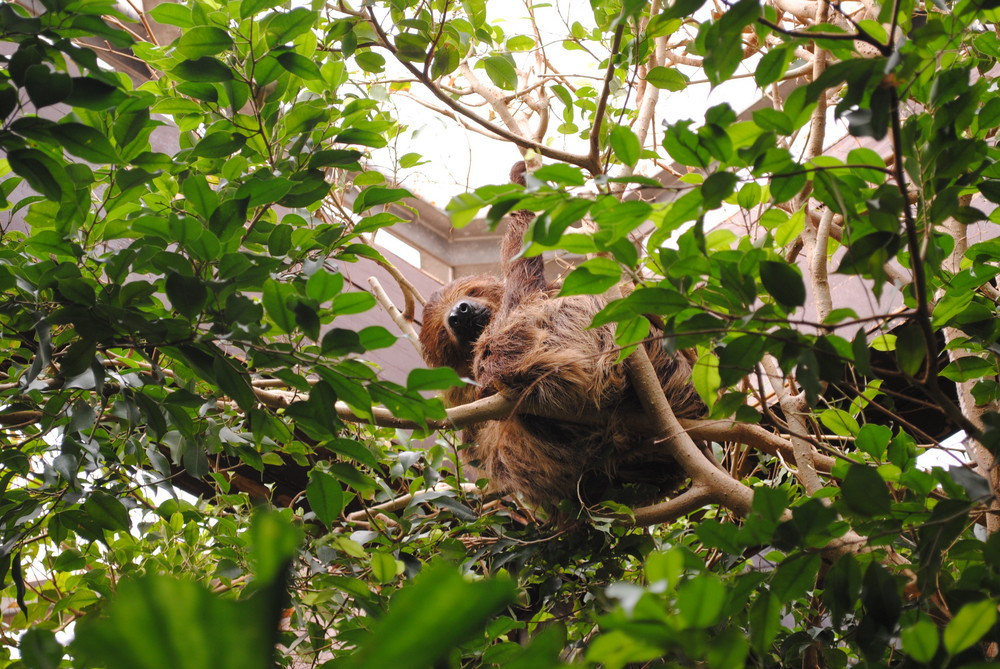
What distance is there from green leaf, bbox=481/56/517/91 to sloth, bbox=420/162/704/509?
0.35 meters

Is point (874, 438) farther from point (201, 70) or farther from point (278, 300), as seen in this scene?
point (201, 70)

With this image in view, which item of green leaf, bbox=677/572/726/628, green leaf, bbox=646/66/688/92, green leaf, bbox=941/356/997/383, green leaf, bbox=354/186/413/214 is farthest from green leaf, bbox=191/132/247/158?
green leaf, bbox=941/356/997/383

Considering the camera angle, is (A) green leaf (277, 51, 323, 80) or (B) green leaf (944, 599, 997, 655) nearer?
(B) green leaf (944, 599, 997, 655)

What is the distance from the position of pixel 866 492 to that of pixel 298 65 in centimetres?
104

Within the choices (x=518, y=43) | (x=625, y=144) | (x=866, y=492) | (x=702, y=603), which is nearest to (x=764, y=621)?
(x=866, y=492)

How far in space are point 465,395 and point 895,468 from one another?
5.69 ft

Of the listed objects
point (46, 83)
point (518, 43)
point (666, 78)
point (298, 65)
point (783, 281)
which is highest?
point (518, 43)

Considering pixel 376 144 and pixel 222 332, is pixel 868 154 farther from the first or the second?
pixel 222 332

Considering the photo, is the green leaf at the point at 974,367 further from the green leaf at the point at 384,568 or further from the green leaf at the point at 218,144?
the green leaf at the point at 218,144

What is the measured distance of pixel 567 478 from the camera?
2188 mm

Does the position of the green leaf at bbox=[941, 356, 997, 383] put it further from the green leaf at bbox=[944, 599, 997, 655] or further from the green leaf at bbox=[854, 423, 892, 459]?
the green leaf at bbox=[944, 599, 997, 655]

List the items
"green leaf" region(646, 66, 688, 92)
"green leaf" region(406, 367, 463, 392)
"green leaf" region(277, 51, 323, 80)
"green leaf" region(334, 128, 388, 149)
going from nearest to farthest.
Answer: "green leaf" region(406, 367, 463, 392), "green leaf" region(277, 51, 323, 80), "green leaf" region(334, 128, 388, 149), "green leaf" region(646, 66, 688, 92)

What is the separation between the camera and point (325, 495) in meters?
1.27

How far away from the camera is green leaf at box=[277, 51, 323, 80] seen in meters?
1.22
